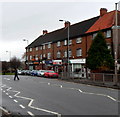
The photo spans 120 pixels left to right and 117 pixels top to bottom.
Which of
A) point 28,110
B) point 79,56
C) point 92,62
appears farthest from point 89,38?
point 28,110

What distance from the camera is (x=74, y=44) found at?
1834 inches

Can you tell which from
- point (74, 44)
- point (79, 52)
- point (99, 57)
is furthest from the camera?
point (74, 44)

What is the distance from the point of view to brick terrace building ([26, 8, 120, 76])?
131 ft

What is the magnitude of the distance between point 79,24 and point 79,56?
9804mm

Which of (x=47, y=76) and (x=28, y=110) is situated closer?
(x=28, y=110)

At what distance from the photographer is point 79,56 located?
44406 millimetres

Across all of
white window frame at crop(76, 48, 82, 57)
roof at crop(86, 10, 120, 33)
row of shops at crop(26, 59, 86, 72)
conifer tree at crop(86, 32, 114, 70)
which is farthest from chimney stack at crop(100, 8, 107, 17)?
conifer tree at crop(86, 32, 114, 70)

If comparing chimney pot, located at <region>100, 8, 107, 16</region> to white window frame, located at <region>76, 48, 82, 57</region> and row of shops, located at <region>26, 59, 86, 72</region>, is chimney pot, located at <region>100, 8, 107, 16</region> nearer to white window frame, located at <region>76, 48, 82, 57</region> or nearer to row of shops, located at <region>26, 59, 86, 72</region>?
white window frame, located at <region>76, 48, 82, 57</region>

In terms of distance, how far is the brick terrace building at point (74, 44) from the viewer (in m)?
39.8

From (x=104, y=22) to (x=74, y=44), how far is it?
839 cm

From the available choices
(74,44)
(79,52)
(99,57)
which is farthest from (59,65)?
(99,57)

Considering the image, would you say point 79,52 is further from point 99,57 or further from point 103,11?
point 99,57

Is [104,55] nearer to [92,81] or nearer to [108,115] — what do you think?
[92,81]

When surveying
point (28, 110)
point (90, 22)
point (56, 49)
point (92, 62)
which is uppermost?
point (90, 22)
